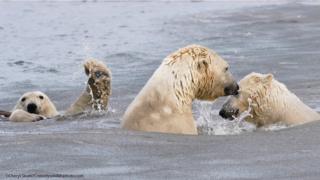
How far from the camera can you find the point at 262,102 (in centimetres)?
955

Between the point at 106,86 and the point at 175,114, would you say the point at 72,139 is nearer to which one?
the point at 175,114

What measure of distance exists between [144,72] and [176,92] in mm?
7121

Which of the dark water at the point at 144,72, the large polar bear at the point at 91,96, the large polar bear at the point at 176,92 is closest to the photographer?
the dark water at the point at 144,72

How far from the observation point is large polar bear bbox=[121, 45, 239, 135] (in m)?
8.26

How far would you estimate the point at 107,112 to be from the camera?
35.7 ft

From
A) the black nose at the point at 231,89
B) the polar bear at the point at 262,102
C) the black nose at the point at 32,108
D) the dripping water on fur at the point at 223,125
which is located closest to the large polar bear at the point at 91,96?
the black nose at the point at 32,108

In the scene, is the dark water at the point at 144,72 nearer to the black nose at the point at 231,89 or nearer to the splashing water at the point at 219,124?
the splashing water at the point at 219,124

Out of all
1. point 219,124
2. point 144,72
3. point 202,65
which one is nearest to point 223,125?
point 219,124

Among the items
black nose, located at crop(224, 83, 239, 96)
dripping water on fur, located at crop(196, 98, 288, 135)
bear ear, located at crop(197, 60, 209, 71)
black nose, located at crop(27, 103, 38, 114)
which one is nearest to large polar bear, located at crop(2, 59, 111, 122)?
black nose, located at crop(27, 103, 38, 114)

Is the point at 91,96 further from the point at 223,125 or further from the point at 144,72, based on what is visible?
the point at 144,72

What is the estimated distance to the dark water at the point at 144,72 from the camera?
622 centimetres

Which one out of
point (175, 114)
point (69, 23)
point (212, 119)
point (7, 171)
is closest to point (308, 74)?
point (212, 119)

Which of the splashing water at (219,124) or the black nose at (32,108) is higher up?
the splashing water at (219,124)

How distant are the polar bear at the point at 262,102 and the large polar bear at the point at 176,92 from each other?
811 mm
